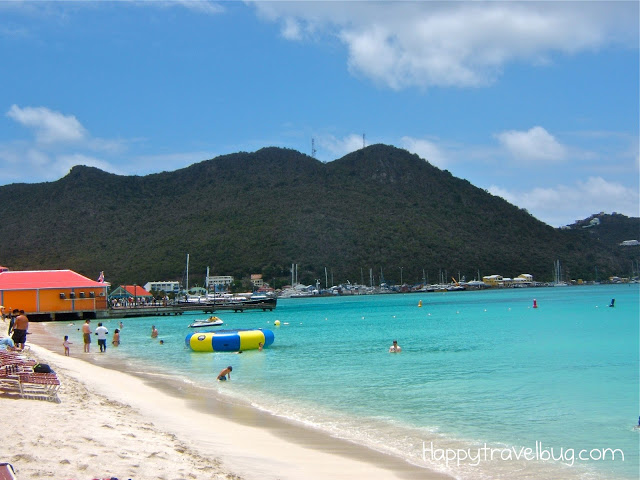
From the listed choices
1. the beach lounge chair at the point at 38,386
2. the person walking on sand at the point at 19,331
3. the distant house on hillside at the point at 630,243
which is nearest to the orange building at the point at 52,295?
the person walking on sand at the point at 19,331

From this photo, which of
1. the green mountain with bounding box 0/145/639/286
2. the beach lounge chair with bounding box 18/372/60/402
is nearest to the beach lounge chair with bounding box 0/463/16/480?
the beach lounge chair with bounding box 18/372/60/402

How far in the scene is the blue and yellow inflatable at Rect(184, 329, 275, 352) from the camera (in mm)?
26359

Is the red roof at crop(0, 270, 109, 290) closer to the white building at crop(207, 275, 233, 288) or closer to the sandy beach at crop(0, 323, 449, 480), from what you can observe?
the sandy beach at crop(0, 323, 449, 480)

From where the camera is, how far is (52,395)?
10.8 meters

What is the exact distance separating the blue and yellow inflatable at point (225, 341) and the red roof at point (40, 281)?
84.1 ft

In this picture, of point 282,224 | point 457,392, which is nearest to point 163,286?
point 282,224

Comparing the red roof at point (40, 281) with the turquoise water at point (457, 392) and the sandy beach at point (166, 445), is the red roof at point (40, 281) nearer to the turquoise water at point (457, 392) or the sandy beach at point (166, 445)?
the turquoise water at point (457, 392)

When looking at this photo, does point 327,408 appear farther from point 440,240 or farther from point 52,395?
point 440,240

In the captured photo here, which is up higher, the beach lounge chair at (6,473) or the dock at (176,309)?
the beach lounge chair at (6,473)

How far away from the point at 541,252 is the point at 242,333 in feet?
429

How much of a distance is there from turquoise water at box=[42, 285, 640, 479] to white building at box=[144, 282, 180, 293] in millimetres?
64541

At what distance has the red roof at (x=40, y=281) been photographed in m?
47.0

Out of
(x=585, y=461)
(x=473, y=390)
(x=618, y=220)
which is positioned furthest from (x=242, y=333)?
(x=618, y=220)

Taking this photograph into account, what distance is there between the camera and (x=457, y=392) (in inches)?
632
